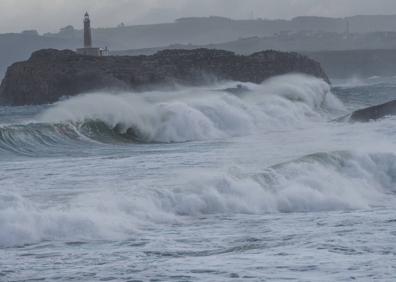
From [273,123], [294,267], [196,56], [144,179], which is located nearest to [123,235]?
[294,267]

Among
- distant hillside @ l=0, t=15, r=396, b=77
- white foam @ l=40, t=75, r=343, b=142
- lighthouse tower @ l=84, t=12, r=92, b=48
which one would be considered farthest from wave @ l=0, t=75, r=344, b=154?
distant hillside @ l=0, t=15, r=396, b=77

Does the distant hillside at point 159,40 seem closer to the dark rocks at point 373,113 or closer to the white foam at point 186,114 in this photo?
the white foam at point 186,114

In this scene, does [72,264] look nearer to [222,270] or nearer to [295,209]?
[222,270]

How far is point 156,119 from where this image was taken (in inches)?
1234

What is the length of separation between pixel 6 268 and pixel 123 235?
213cm

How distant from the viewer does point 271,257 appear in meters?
10.7

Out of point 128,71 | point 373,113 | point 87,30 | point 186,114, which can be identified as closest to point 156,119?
point 186,114

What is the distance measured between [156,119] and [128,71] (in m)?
18.3

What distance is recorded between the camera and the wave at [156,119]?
1060 inches

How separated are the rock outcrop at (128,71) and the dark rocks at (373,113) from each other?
637 inches

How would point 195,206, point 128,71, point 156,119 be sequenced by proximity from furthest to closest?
point 128,71
point 156,119
point 195,206

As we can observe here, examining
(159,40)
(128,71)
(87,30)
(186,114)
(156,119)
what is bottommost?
(156,119)

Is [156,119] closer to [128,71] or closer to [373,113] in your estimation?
[373,113]

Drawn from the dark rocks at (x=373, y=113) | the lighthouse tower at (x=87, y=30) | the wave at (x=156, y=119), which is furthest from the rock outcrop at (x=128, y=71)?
the dark rocks at (x=373, y=113)
